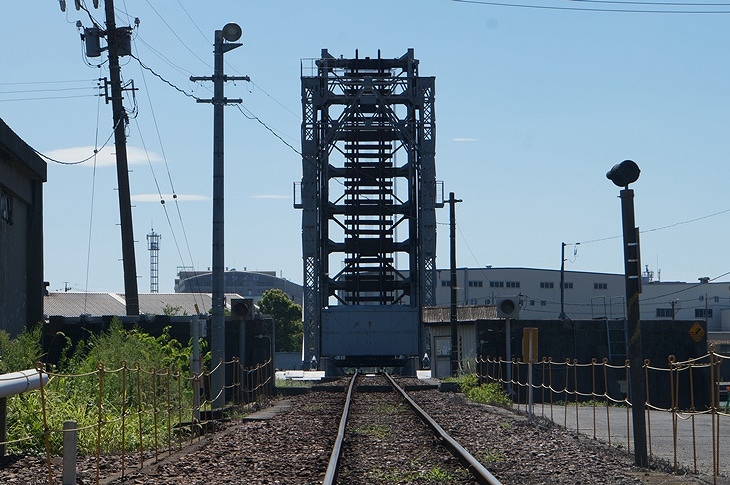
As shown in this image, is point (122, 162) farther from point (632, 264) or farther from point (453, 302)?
point (632, 264)

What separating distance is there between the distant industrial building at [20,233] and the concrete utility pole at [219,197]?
4.02m

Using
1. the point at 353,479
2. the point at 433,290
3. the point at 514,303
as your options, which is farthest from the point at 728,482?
the point at 433,290

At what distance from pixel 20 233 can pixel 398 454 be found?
1195 centimetres

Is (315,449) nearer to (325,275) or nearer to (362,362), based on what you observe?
(362,362)

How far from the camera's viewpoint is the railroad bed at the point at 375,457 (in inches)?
428

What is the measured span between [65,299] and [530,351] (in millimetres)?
76271

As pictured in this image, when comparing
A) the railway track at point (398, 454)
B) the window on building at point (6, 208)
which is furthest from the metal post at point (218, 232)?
the window on building at point (6, 208)

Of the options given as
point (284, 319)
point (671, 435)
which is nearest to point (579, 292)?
point (284, 319)

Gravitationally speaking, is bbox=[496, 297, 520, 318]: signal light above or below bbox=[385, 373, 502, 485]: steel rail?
above

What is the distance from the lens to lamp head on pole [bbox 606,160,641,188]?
1245 cm

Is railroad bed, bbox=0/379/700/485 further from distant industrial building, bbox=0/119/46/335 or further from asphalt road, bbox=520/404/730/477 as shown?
distant industrial building, bbox=0/119/46/335

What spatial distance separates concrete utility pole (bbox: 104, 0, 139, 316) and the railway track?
11170mm

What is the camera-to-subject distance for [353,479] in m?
10.8

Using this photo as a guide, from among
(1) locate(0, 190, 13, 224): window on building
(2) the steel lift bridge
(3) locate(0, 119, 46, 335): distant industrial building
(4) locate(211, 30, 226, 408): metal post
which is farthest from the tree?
(4) locate(211, 30, 226, 408): metal post
